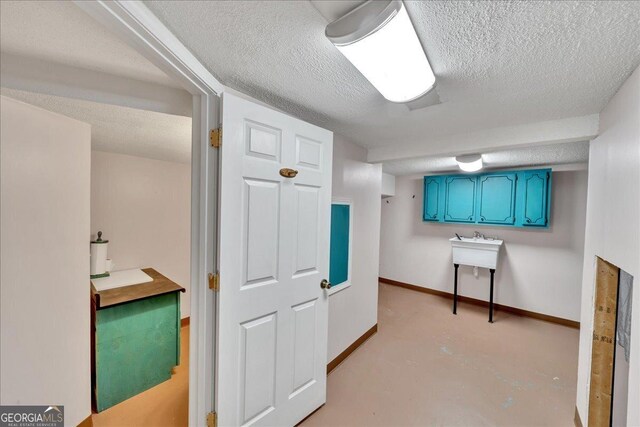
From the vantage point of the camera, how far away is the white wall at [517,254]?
10.1ft

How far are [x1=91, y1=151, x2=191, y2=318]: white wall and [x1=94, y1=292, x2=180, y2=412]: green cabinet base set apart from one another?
819 millimetres

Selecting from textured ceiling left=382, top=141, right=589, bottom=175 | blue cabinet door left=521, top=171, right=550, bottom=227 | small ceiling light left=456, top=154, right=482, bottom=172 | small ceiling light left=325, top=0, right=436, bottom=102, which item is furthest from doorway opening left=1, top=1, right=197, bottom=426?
blue cabinet door left=521, top=171, right=550, bottom=227

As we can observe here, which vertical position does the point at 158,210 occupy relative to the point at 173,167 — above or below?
below

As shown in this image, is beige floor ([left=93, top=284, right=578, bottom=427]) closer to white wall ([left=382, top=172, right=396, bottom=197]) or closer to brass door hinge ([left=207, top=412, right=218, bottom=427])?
brass door hinge ([left=207, top=412, right=218, bottom=427])

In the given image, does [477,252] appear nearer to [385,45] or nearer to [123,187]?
[385,45]

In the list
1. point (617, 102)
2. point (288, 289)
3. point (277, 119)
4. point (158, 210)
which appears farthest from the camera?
point (158, 210)

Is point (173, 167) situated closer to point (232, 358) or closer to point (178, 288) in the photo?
point (178, 288)

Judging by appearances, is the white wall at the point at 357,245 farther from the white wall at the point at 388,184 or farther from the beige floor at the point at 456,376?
the white wall at the point at 388,184

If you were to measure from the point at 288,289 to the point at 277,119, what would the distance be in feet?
3.34

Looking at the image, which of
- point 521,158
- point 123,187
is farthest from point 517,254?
point 123,187

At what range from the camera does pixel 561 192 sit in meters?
3.15

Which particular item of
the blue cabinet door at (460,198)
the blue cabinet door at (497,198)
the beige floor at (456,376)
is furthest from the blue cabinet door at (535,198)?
the beige floor at (456,376)

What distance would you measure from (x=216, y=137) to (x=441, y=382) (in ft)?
8.33

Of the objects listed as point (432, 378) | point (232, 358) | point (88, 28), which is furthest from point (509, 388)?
point (88, 28)
